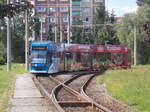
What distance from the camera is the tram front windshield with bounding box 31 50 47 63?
42469 mm

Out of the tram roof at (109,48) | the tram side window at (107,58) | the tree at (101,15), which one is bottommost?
the tram side window at (107,58)

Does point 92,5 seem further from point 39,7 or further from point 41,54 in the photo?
point 41,54

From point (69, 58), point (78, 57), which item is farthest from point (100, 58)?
point (69, 58)

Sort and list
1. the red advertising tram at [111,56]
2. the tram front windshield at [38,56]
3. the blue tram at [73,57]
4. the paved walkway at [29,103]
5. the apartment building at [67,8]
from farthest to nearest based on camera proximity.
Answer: the apartment building at [67,8]
the red advertising tram at [111,56]
the blue tram at [73,57]
the tram front windshield at [38,56]
the paved walkway at [29,103]

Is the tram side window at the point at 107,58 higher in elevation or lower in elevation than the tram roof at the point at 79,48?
lower

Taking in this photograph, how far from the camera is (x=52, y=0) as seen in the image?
478ft

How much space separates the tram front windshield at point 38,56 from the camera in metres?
42.5

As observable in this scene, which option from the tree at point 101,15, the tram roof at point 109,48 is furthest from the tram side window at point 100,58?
the tree at point 101,15

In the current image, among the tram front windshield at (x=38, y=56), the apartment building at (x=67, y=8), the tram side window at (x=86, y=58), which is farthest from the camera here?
the apartment building at (x=67, y=8)

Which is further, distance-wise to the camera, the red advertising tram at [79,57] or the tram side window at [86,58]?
the tram side window at [86,58]

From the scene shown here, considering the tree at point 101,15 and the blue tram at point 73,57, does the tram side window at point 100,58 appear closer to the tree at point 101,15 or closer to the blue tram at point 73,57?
the blue tram at point 73,57

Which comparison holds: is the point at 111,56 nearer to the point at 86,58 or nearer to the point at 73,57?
the point at 86,58

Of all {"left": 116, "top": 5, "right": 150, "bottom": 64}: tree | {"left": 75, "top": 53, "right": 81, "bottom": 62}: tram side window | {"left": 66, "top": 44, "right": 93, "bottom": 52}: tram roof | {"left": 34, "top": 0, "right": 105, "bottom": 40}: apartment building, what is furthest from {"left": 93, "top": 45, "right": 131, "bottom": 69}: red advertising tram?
{"left": 34, "top": 0, "right": 105, "bottom": 40}: apartment building

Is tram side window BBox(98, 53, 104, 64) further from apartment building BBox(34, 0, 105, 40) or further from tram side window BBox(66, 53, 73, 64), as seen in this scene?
apartment building BBox(34, 0, 105, 40)
